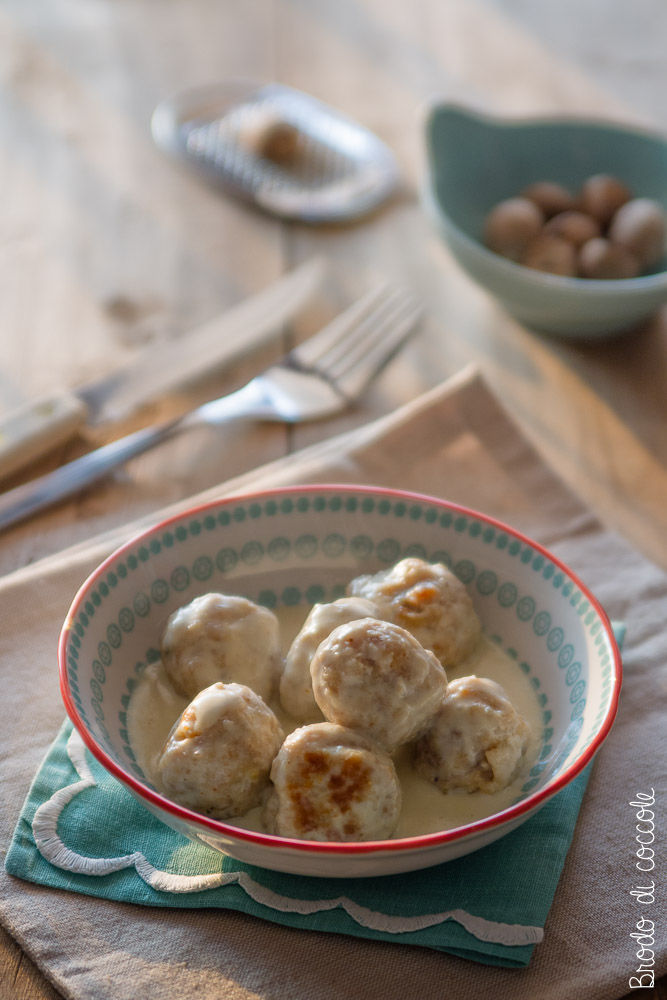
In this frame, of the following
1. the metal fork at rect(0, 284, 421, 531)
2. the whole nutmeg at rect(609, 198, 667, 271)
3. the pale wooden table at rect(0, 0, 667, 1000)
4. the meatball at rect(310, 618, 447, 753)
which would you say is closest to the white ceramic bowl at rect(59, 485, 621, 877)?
the meatball at rect(310, 618, 447, 753)

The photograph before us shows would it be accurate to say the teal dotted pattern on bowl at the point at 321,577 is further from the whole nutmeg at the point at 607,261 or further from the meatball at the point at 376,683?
the whole nutmeg at the point at 607,261

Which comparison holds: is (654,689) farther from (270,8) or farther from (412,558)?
(270,8)

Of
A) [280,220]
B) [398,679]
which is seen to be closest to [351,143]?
[280,220]

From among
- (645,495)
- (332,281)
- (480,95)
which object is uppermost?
(480,95)

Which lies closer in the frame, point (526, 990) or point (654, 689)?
point (526, 990)

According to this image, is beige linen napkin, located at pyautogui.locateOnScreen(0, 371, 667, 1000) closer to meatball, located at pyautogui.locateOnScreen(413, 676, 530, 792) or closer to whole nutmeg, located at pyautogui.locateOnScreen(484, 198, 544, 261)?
meatball, located at pyautogui.locateOnScreen(413, 676, 530, 792)

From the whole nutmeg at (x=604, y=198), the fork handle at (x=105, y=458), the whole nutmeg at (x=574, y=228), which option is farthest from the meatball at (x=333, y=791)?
the whole nutmeg at (x=604, y=198)
